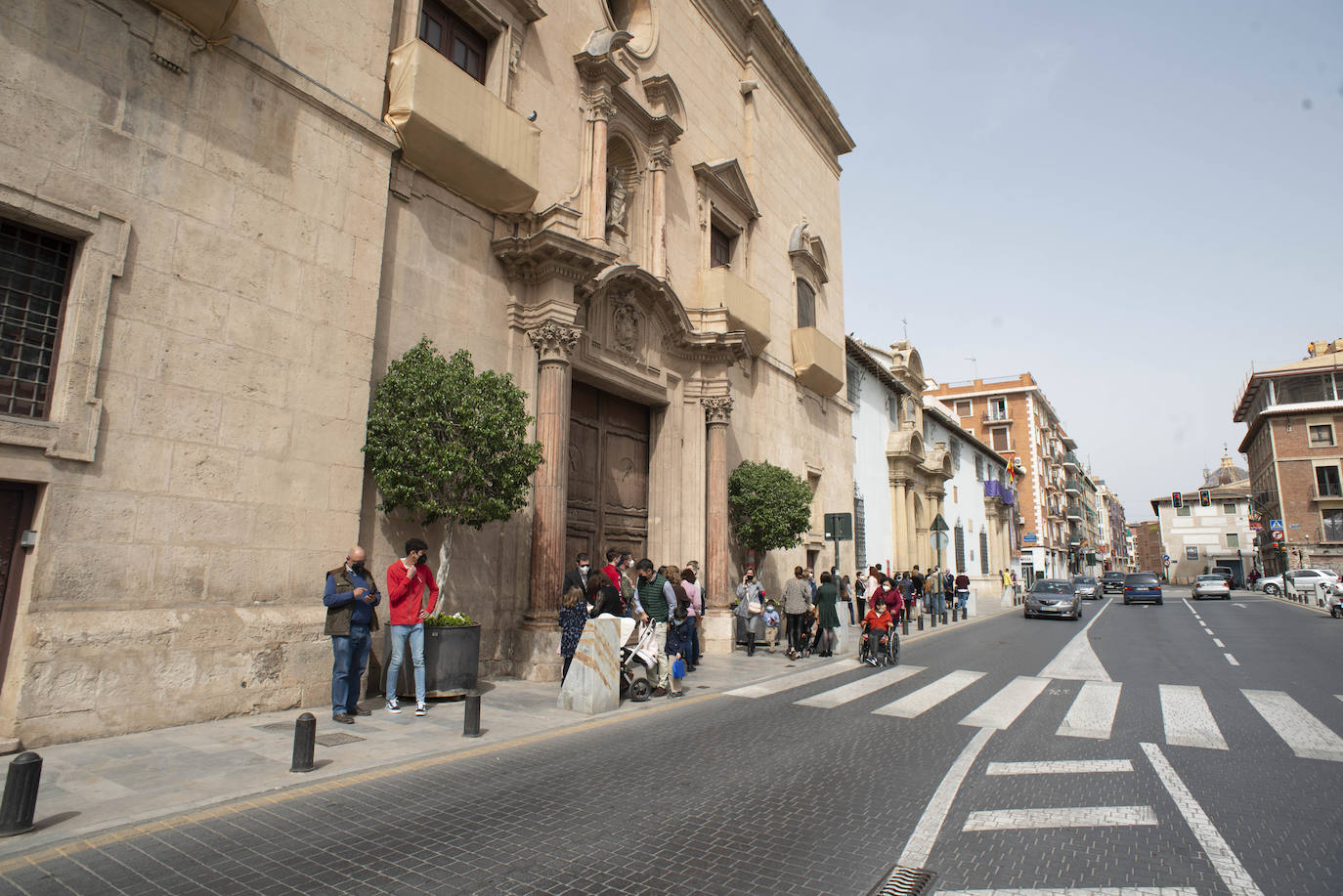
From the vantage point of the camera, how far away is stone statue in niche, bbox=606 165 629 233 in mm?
14104

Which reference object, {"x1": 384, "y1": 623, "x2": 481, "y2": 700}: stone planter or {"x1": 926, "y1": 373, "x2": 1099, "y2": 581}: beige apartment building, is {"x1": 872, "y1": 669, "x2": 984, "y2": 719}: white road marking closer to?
{"x1": 384, "y1": 623, "x2": 481, "y2": 700}: stone planter

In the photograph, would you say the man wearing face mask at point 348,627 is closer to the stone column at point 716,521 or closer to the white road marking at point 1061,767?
the white road marking at point 1061,767

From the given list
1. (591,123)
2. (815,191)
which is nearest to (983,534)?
(815,191)

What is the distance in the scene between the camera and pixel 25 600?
6102 millimetres

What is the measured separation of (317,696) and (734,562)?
11120mm

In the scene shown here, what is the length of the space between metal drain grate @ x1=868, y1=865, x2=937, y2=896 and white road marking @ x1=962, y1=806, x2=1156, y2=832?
835 mm

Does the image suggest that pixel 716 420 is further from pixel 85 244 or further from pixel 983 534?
pixel 983 534

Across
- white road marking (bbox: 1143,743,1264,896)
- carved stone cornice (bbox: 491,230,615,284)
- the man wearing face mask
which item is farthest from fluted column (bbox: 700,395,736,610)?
white road marking (bbox: 1143,743,1264,896)

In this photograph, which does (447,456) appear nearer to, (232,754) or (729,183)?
(232,754)

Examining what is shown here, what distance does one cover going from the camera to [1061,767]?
19.4 feet

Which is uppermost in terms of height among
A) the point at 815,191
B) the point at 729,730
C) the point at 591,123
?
the point at 815,191

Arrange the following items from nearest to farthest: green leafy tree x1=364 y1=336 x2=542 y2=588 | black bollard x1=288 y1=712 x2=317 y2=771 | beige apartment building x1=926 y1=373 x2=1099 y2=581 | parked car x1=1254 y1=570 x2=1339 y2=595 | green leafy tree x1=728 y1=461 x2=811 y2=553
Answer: black bollard x1=288 y1=712 x2=317 y2=771, green leafy tree x1=364 y1=336 x2=542 y2=588, green leafy tree x1=728 y1=461 x2=811 y2=553, parked car x1=1254 y1=570 x2=1339 y2=595, beige apartment building x1=926 y1=373 x2=1099 y2=581

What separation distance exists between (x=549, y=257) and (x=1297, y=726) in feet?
35.9

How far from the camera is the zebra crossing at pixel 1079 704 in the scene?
7033 millimetres
